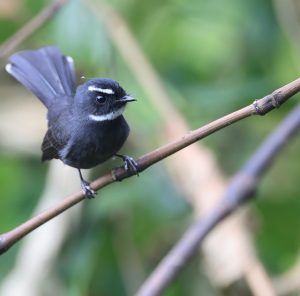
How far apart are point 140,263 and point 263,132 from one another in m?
1.14

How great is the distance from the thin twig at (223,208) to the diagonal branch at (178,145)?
1.84ft

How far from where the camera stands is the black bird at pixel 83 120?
152 inches

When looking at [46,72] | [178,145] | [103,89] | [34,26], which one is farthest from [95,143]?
[178,145]

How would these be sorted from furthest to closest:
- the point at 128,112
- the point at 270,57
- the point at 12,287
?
1. the point at 270,57
2. the point at 128,112
3. the point at 12,287

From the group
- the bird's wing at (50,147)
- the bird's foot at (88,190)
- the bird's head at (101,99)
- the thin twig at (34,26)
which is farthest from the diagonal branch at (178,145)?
the thin twig at (34,26)

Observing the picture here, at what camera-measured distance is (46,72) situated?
4574mm

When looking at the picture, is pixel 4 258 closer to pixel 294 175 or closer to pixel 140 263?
pixel 140 263

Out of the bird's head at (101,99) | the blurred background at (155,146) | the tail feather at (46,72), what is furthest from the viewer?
the blurred background at (155,146)

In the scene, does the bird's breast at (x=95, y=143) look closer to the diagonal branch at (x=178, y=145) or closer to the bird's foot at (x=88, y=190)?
the bird's foot at (x=88, y=190)

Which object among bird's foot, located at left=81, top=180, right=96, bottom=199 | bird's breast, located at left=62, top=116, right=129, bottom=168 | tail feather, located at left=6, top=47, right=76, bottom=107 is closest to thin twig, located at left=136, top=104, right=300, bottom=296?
bird's foot, located at left=81, top=180, right=96, bottom=199

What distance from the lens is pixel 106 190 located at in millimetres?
5156

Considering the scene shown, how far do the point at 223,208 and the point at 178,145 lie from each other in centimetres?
110

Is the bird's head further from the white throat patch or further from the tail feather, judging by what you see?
the tail feather

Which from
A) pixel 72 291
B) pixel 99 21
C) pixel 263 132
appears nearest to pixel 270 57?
pixel 263 132
